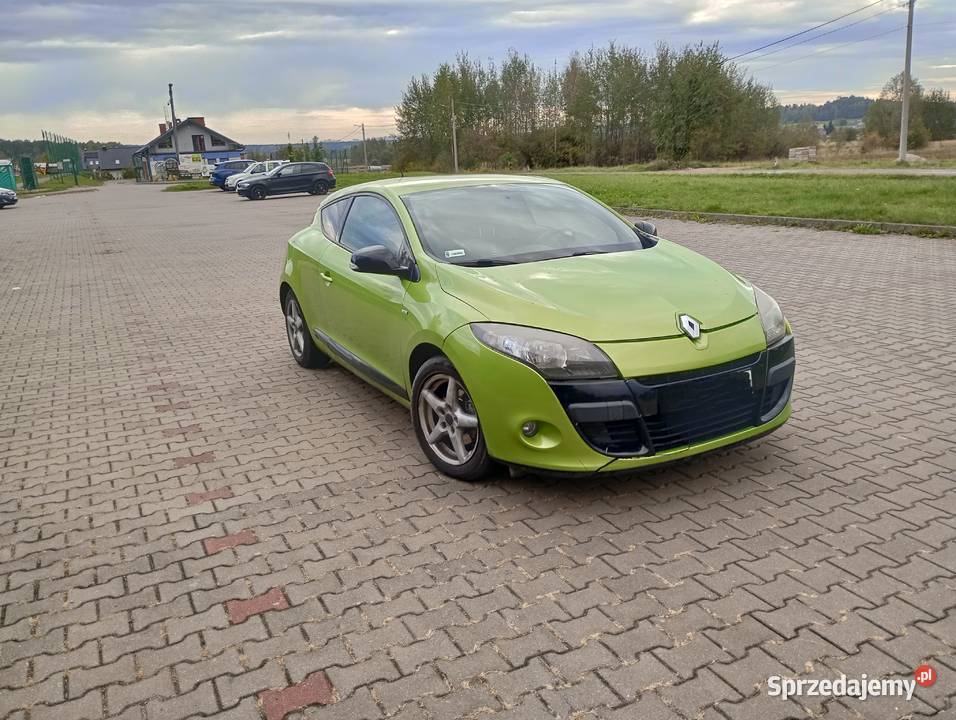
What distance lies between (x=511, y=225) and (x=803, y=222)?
→ 11995 mm

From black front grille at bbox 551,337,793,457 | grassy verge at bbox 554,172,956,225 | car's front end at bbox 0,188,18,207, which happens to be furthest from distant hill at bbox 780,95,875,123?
black front grille at bbox 551,337,793,457

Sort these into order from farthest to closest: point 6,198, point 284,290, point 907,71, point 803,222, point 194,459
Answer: point 6,198 → point 907,71 → point 803,222 → point 284,290 → point 194,459

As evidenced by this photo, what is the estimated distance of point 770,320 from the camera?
14.1 feet

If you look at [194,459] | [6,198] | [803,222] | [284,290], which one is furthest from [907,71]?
[6,198]

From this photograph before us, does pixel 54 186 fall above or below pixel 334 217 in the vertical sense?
above

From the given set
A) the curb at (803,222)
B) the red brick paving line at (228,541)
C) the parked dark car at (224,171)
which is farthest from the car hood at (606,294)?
the parked dark car at (224,171)

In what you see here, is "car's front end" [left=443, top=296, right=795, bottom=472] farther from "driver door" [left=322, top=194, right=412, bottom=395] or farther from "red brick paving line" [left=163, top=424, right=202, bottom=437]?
"red brick paving line" [left=163, top=424, right=202, bottom=437]

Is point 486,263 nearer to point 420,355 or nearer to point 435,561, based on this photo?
point 420,355

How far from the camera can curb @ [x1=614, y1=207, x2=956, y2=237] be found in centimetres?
1318

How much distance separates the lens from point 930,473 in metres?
4.20

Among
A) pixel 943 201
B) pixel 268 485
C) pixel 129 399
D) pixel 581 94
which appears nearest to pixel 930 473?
pixel 268 485

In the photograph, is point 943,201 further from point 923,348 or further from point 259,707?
point 259,707

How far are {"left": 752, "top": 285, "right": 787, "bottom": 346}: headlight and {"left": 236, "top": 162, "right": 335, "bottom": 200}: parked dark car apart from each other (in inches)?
1382

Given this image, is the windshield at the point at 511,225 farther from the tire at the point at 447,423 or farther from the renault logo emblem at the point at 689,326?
the renault logo emblem at the point at 689,326
